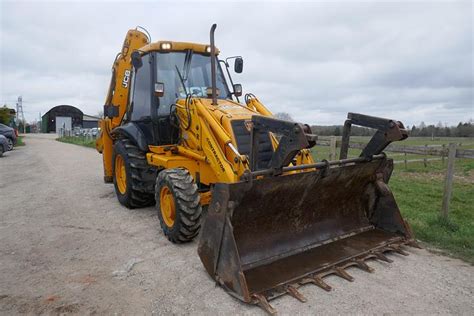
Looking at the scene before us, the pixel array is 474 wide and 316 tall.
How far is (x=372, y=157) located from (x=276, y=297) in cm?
246

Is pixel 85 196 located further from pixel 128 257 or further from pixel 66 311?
pixel 66 311

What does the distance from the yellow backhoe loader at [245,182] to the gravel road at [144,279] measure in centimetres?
20

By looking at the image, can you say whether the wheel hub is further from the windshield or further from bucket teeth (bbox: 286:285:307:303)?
bucket teeth (bbox: 286:285:307:303)

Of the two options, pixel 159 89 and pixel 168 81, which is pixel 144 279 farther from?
pixel 168 81

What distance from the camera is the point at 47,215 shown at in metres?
6.66

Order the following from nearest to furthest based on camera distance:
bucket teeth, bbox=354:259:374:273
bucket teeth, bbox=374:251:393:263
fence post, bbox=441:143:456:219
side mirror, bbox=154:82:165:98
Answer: bucket teeth, bbox=354:259:374:273
bucket teeth, bbox=374:251:393:263
side mirror, bbox=154:82:165:98
fence post, bbox=441:143:456:219

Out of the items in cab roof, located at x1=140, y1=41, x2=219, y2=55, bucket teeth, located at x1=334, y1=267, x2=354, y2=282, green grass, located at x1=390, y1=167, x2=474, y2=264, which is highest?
cab roof, located at x1=140, y1=41, x2=219, y2=55

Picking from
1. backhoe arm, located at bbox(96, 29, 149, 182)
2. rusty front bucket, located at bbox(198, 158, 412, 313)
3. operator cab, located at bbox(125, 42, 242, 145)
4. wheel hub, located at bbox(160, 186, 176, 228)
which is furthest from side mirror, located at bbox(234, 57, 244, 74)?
rusty front bucket, located at bbox(198, 158, 412, 313)

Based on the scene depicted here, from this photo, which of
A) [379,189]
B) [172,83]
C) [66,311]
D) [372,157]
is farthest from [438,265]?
[172,83]

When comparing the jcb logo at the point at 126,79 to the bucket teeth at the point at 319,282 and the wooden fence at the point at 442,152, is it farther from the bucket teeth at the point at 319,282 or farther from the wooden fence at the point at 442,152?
the bucket teeth at the point at 319,282

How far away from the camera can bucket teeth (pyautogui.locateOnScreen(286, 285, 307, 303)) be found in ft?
11.5

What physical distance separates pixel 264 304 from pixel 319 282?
2.49 feet

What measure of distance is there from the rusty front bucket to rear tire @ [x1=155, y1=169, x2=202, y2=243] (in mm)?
773

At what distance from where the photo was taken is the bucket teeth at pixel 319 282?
12.2ft
